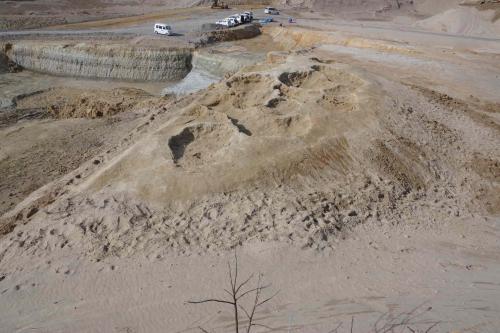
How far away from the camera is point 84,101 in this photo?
2508cm

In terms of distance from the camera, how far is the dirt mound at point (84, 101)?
23281 millimetres

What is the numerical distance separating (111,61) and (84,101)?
7.94 m

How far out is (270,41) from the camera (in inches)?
1524

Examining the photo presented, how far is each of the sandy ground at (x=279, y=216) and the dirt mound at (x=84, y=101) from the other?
5910mm

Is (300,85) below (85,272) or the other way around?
the other way around

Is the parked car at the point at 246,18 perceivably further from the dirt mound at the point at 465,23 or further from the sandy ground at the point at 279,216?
the sandy ground at the point at 279,216

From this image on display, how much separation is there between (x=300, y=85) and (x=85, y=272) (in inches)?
464

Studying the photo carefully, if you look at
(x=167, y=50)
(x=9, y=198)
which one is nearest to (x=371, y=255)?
(x=9, y=198)

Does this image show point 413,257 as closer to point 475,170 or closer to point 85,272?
point 475,170

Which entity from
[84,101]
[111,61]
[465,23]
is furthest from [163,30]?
[465,23]

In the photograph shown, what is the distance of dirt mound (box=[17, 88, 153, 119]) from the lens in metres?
23.3

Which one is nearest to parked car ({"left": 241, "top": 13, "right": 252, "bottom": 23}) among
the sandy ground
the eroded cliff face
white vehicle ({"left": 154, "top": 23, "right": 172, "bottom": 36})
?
white vehicle ({"left": 154, "top": 23, "right": 172, "bottom": 36})

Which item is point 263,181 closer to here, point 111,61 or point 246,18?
point 111,61

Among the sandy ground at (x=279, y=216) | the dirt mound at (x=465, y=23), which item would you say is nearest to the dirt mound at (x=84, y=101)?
the sandy ground at (x=279, y=216)
